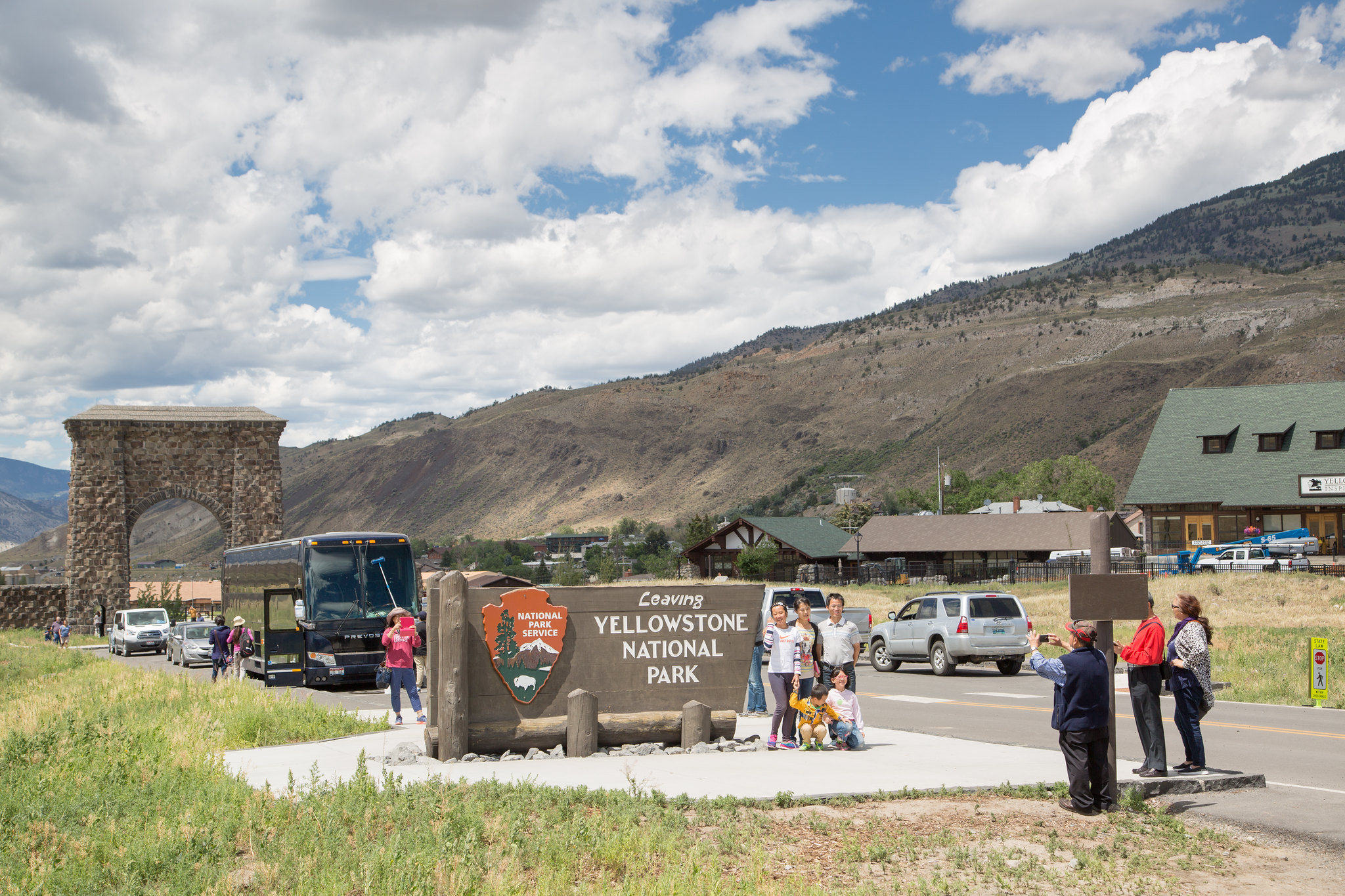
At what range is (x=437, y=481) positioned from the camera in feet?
531

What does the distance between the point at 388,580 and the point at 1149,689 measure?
61.1 feet

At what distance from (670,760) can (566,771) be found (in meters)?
1.34

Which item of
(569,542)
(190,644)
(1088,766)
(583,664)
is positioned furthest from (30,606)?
(569,542)

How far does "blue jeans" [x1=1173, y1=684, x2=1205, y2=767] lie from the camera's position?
10625mm

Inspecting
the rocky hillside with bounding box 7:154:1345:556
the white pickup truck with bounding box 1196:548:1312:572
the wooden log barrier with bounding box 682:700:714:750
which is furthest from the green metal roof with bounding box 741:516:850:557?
the wooden log barrier with bounding box 682:700:714:750

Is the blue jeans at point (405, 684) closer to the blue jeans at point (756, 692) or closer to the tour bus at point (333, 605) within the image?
the blue jeans at point (756, 692)

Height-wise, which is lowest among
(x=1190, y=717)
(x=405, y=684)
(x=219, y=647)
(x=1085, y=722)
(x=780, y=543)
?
(x=219, y=647)

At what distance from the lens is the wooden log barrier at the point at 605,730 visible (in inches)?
472

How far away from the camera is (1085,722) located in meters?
9.16

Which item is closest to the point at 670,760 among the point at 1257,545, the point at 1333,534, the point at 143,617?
the point at 143,617

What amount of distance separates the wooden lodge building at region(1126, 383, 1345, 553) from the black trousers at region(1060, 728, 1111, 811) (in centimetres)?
5182

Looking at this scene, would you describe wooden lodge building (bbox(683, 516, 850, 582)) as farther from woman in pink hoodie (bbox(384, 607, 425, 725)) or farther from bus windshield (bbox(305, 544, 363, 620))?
woman in pink hoodie (bbox(384, 607, 425, 725))

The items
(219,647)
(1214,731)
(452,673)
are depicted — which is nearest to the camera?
(452,673)

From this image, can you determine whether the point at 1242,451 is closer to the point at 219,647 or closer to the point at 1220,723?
the point at 1220,723
